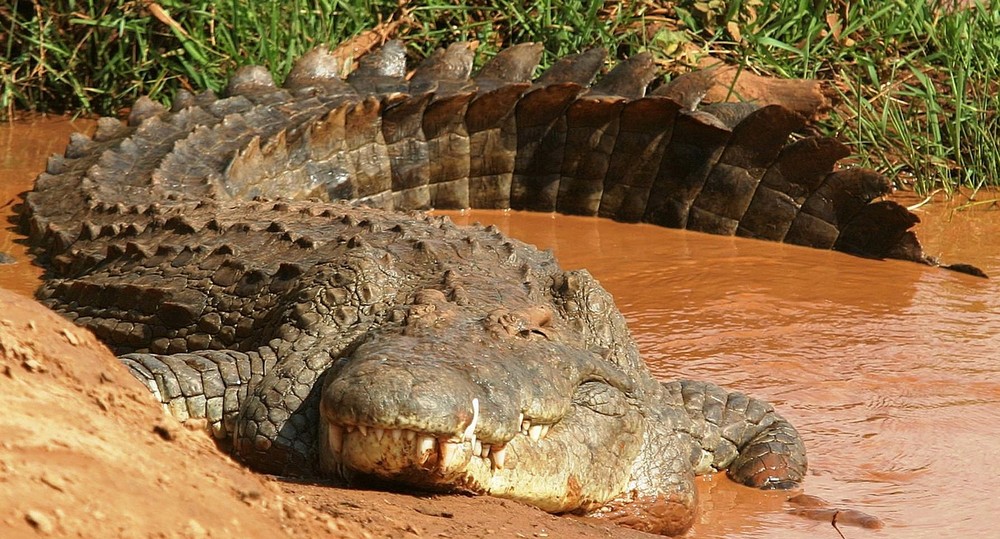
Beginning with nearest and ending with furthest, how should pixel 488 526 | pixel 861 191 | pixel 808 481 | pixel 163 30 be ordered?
pixel 488 526
pixel 808 481
pixel 861 191
pixel 163 30

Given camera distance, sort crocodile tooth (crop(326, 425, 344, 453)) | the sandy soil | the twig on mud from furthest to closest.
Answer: the twig on mud → crocodile tooth (crop(326, 425, 344, 453)) → the sandy soil

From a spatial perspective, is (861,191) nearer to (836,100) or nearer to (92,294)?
(836,100)

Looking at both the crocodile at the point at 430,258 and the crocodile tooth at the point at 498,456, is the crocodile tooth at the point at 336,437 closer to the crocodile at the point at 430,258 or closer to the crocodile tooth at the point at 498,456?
the crocodile at the point at 430,258

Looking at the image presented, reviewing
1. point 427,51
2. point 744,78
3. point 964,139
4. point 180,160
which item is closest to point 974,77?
point 964,139

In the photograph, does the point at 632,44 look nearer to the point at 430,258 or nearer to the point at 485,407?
the point at 430,258

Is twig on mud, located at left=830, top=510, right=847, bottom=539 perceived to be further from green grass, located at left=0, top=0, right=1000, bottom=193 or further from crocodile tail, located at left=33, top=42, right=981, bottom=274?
green grass, located at left=0, top=0, right=1000, bottom=193

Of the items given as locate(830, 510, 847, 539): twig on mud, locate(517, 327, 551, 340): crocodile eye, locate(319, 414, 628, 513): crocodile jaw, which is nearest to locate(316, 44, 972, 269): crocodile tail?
locate(830, 510, 847, 539): twig on mud

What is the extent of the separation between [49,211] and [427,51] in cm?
281

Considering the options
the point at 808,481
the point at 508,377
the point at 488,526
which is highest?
the point at 508,377

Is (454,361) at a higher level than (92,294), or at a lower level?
higher

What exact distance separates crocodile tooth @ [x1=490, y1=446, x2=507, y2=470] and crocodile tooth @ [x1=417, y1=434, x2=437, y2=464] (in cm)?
19

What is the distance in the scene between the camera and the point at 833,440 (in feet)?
14.5

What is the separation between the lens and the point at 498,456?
3.17 metres

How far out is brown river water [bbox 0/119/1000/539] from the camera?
3969 millimetres
